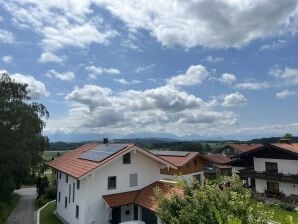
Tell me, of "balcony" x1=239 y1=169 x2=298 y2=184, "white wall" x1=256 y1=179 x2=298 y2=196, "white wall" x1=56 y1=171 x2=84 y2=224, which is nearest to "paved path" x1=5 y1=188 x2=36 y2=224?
"white wall" x1=56 y1=171 x2=84 y2=224

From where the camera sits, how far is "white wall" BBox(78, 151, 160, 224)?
25781 millimetres

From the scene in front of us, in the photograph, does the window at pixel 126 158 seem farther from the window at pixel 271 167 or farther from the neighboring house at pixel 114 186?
the window at pixel 271 167

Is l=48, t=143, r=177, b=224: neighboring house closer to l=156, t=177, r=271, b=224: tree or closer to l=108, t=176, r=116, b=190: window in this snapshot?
l=108, t=176, r=116, b=190: window

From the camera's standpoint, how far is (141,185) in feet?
95.3

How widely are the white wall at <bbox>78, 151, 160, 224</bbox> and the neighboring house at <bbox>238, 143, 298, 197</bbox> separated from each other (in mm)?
20593

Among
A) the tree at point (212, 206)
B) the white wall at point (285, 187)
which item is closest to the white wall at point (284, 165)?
the white wall at point (285, 187)

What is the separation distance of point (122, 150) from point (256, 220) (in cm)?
Answer: 1759

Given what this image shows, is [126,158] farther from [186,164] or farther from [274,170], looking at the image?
[274,170]

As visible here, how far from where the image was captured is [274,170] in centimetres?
4294

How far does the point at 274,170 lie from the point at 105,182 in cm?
2719

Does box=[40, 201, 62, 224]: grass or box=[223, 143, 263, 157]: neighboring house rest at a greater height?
box=[223, 143, 263, 157]: neighboring house

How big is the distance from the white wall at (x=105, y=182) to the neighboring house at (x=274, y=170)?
20593mm

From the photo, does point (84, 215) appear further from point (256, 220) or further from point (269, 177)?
point (269, 177)

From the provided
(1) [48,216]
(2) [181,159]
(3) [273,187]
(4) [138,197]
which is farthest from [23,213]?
(3) [273,187]
